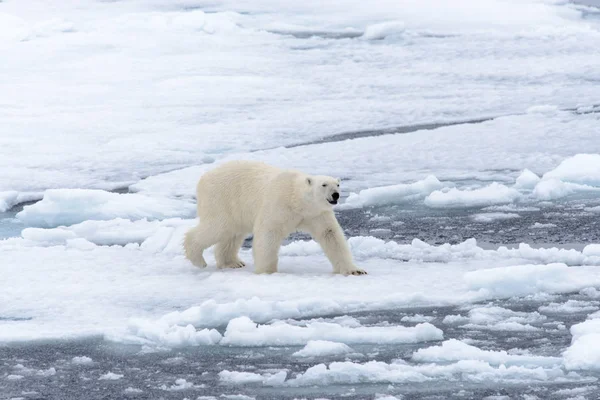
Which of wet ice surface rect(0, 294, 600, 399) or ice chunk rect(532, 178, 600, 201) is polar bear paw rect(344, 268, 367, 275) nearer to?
wet ice surface rect(0, 294, 600, 399)

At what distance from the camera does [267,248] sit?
5.10 meters

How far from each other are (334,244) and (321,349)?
136 centimetres

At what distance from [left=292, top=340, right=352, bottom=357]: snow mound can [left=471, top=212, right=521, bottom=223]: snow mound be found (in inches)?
109

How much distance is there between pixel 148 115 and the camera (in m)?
10.8

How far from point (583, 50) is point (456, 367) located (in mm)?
11680

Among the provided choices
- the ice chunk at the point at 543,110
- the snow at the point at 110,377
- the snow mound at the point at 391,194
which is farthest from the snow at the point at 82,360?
the ice chunk at the point at 543,110

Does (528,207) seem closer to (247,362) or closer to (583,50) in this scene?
(247,362)

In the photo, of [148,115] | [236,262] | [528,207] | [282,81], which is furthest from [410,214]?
[282,81]

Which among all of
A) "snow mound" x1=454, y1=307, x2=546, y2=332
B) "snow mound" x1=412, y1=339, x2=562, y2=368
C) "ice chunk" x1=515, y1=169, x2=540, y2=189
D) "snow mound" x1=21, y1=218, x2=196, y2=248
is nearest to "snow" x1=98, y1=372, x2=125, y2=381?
"snow mound" x1=412, y1=339, x2=562, y2=368

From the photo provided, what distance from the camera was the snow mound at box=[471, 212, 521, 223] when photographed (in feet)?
21.1

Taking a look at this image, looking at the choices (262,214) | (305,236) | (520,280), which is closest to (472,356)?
(520,280)

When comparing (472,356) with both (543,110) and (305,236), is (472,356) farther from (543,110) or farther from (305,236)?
(543,110)

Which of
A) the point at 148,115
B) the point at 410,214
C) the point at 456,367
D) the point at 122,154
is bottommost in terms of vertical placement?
the point at 456,367

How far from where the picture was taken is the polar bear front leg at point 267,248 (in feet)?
16.8
